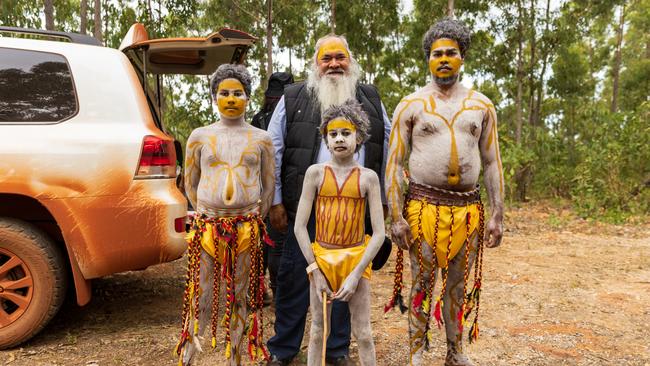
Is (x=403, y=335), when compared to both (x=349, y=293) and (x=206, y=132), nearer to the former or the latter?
(x=349, y=293)

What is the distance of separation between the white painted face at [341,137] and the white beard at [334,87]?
534 mm

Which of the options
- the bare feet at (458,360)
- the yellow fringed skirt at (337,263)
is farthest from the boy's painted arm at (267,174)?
the bare feet at (458,360)

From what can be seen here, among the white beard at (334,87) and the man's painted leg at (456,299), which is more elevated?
the white beard at (334,87)

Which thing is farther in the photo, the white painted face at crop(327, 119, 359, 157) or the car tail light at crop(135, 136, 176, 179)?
the car tail light at crop(135, 136, 176, 179)

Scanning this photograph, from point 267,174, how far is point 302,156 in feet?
1.11

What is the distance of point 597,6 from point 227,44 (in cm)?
1393

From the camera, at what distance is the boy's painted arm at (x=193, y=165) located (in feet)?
9.12

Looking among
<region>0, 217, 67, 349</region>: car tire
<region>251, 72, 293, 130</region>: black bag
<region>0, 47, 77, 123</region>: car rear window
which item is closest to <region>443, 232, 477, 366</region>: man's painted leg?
<region>251, 72, 293, 130</region>: black bag

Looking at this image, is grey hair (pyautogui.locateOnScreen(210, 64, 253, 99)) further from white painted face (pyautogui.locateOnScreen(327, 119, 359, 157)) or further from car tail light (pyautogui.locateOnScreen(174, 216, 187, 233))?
car tail light (pyautogui.locateOnScreen(174, 216, 187, 233))

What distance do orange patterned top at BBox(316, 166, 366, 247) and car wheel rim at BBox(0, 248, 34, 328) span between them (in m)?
2.21

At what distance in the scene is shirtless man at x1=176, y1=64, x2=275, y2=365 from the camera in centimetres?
274

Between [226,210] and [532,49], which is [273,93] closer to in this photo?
[226,210]

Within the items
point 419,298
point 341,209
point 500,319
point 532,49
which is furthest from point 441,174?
point 532,49

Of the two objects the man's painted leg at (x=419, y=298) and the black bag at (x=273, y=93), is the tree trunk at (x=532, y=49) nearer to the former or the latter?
the black bag at (x=273, y=93)
